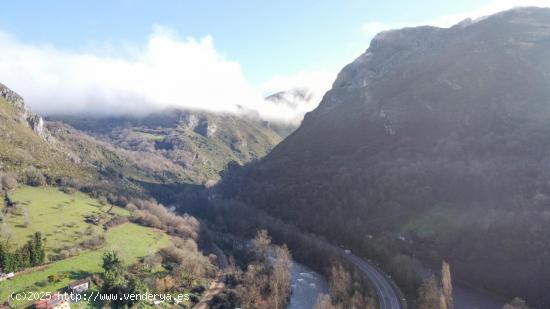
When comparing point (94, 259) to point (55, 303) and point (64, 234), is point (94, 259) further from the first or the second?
point (55, 303)

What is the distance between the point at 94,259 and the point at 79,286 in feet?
80.5

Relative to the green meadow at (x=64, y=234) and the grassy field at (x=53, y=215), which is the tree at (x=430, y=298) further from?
the grassy field at (x=53, y=215)

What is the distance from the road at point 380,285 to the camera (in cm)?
11662

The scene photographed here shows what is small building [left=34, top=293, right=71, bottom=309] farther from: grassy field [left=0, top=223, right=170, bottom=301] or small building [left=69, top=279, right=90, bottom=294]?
grassy field [left=0, top=223, right=170, bottom=301]

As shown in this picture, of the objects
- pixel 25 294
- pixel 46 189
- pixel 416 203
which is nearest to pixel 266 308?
pixel 25 294

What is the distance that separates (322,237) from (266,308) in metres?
78.7

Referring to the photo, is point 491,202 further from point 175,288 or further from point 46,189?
point 46,189

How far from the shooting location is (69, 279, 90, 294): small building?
98312mm

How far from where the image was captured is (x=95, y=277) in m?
108

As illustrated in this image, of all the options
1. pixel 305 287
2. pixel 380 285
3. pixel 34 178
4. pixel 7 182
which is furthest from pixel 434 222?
pixel 34 178

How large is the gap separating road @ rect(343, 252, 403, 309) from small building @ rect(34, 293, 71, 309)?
7804 centimetres

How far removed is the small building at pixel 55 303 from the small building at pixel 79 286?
24.1 feet

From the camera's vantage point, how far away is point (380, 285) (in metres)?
130

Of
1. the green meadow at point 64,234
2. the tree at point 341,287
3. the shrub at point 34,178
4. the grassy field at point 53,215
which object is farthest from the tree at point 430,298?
the shrub at point 34,178
